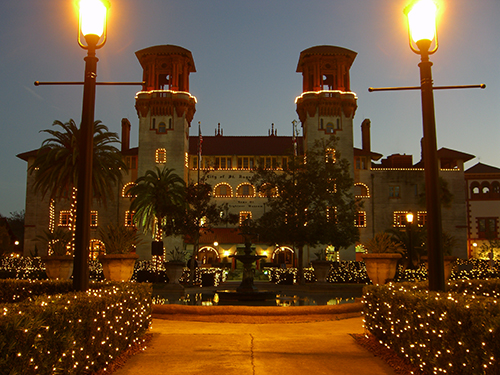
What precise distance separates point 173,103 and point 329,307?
45.9m

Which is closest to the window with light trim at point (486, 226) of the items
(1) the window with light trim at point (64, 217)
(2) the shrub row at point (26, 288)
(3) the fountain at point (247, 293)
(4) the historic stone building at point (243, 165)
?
(4) the historic stone building at point (243, 165)

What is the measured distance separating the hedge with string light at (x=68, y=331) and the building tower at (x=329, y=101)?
50405 millimetres

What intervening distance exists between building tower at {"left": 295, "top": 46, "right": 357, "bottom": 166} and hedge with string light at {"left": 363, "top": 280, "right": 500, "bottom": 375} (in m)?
49.5

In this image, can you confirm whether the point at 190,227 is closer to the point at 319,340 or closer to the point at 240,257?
the point at 240,257

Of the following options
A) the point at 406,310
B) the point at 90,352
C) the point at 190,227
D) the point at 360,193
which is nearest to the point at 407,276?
the point at 190,227

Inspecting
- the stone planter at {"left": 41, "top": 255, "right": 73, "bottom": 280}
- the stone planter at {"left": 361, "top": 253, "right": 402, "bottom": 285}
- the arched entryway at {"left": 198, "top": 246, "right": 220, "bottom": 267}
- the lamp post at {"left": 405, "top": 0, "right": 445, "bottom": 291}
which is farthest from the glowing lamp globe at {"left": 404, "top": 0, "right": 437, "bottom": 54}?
the arched entryway at {"left": 198, "top": 246, "right": 220, "bottom": 267}

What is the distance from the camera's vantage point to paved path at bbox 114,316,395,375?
25.3 feet

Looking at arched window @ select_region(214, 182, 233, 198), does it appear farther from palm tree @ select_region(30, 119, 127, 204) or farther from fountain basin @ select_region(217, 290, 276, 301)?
fountain basin @ select_region(217, 290, 276, 301)

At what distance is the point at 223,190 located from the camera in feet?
195

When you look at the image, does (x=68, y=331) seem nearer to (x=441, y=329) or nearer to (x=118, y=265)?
(x=441, y=329)

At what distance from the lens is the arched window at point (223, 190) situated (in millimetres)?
58894

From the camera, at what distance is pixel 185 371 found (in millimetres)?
7582

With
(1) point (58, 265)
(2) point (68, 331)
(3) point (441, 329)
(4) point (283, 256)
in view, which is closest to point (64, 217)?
(4) point (283, 256)

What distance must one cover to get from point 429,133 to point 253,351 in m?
5.06
